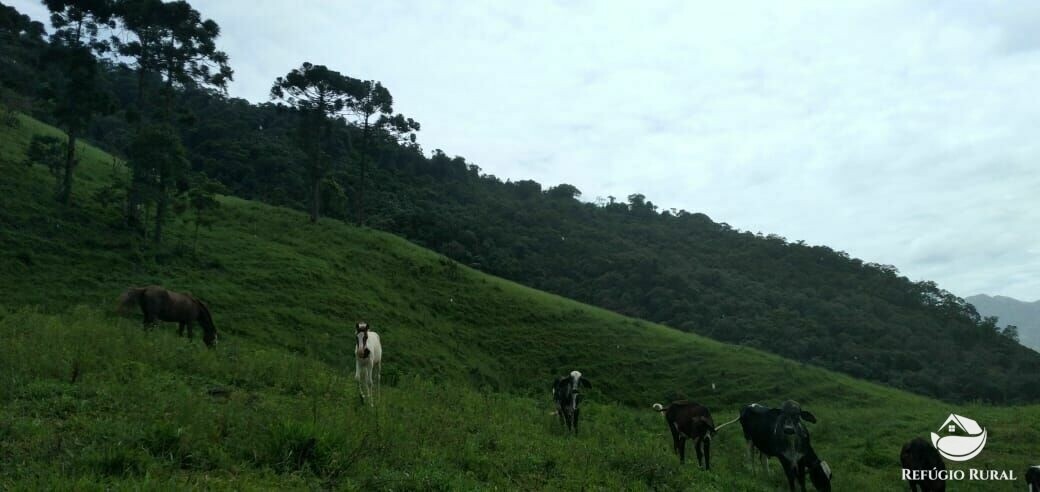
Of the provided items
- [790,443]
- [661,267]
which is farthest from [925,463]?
[661,267]

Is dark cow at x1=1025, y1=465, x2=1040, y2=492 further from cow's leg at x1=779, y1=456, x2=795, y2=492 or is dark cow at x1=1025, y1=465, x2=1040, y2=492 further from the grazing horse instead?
the grazing horse

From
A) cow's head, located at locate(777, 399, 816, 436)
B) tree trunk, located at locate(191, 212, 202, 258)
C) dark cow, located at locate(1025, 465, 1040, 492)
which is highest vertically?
tree trunk, located at locate(191, 212, 202, 258)

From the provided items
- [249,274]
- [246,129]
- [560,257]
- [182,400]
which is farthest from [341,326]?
[246,129]

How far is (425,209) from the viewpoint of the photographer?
261 ft

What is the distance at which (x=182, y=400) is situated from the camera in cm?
941

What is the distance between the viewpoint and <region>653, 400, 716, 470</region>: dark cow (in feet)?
45.6

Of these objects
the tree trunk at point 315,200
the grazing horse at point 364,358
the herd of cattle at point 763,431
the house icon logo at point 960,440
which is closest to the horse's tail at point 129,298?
the herd of cattle at point 763,431

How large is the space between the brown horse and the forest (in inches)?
488

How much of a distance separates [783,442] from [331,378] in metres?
9.94

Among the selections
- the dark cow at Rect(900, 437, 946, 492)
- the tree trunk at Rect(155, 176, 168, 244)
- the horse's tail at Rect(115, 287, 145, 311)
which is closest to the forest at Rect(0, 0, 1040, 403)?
the tree trunk at Rect(155, 176, 168, 244)

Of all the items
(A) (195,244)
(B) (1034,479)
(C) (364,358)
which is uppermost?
(A) (195,244)

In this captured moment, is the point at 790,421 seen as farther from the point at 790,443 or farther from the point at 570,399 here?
the point at 570,399

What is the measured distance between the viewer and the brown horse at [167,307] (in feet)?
63.0

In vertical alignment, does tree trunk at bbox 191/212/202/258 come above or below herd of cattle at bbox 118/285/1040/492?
above
